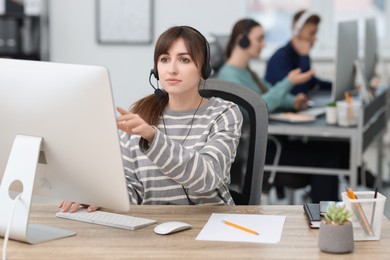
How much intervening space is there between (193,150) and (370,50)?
3.35m

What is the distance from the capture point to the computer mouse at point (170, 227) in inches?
72.4

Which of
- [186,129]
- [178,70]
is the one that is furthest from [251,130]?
[178,70]

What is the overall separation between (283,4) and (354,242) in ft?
15.7

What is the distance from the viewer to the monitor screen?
1696 millimetres

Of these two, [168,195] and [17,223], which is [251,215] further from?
[17,223]

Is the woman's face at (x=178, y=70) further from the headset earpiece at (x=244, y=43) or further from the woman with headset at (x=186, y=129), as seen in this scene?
the headset earpiece at (x=244, y=43)

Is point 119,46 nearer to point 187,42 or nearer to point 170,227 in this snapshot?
point 187,42

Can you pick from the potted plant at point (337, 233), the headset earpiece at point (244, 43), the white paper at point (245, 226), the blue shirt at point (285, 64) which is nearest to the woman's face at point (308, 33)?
the blue shirt at point (285, 64)

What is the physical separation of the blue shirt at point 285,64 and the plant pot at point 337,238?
2953 mm

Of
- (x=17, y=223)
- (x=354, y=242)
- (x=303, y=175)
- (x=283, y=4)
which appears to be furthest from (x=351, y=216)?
(x=283, y=4)

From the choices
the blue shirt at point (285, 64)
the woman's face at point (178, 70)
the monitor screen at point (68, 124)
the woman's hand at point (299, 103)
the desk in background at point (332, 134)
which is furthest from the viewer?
the blue shirt at point (285, 64)

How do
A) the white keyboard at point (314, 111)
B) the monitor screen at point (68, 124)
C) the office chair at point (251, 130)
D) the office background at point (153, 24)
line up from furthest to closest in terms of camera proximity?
the office background at point (153, 24) < the white keyboard at point (314, 111) < the office chair at point (251, 130) < the monitor screen at point (68, 124)

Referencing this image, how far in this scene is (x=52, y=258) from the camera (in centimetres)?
169

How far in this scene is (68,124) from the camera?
174cm
